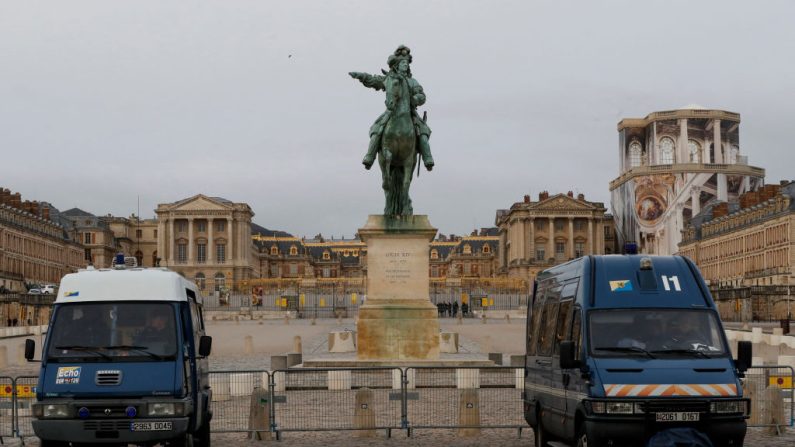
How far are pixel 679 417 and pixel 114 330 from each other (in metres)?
6.90

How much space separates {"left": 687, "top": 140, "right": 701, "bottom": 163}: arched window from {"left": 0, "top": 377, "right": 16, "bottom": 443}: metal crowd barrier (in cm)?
13965

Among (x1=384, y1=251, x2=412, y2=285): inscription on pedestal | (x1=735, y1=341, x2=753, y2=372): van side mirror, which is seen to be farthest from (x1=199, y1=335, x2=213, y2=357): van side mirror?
(x1=384, y1=251, x2=412, y2=285): inscription on pedestal

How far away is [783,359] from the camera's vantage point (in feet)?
94.9

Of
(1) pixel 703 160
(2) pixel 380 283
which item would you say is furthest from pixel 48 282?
(2) pixel 380 283

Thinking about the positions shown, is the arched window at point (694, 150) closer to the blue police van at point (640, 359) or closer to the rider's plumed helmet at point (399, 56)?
the rider's plumed helmet at point (399, 56)

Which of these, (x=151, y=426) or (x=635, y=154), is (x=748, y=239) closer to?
(x=635, y=154)

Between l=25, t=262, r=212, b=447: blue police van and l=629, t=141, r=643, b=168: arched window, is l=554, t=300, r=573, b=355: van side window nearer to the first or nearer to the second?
l=25, t=262, r=212, b=447: blue police van

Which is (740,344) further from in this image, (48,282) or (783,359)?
(48,282)

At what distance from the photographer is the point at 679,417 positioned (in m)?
12.3

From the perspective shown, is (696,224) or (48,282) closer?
(48,282)

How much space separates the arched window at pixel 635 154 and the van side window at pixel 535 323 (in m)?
143

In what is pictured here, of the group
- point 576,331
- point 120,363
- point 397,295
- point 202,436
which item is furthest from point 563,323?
point 397,295

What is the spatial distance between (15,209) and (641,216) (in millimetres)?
76725

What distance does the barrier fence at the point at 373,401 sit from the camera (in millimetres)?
18141
